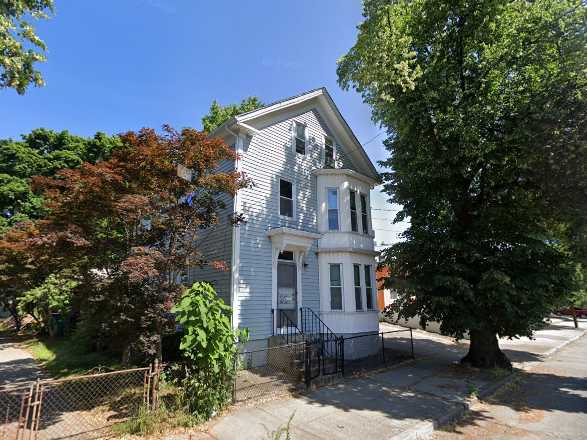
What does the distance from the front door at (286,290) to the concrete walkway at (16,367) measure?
7.62m

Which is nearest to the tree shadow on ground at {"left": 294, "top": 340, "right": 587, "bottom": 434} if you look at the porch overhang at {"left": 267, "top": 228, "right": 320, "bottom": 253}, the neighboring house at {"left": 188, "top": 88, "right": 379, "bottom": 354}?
the neighboring house at {"left": 188, "top": 88, "right": 379, "bottom": 354}

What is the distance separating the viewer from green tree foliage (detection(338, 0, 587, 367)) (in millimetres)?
9633

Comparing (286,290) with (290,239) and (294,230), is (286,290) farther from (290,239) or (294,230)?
(294,230)

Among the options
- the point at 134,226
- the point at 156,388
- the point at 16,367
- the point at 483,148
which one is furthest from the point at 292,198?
the point at 16,367

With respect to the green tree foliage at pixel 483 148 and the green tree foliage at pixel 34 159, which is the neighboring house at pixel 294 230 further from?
the green tree foliage at pixel 34 159

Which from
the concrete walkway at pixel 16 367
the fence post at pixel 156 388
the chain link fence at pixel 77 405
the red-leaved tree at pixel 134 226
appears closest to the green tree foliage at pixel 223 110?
the concrete walkway at pixel 16 367

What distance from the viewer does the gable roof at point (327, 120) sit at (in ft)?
37.6

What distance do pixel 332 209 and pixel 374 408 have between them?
8017 mm

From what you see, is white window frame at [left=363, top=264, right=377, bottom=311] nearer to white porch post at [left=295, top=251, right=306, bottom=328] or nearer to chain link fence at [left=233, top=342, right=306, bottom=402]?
white porch post at [left=295, top=251, right=306, bottom=328]

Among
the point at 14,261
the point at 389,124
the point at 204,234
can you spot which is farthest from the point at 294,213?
the point at 14,261

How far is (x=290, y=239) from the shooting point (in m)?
11.4

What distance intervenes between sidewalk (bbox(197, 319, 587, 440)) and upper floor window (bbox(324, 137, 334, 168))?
870 cm

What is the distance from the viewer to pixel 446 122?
10555mm

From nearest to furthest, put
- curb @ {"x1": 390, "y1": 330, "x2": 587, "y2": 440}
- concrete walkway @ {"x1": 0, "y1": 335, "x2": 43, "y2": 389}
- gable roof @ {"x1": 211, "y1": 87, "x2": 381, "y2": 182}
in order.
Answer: curb @ {"x1": 390, "y1": 330, "x2": 587, "y2": 440}, concrete walkway @ {"x1": 0, "y1": 335, "x2": 43, "y2": 389}, gable roof @ {"x1": 211, "y1": 87, "x2": 381, "y2": 182}
